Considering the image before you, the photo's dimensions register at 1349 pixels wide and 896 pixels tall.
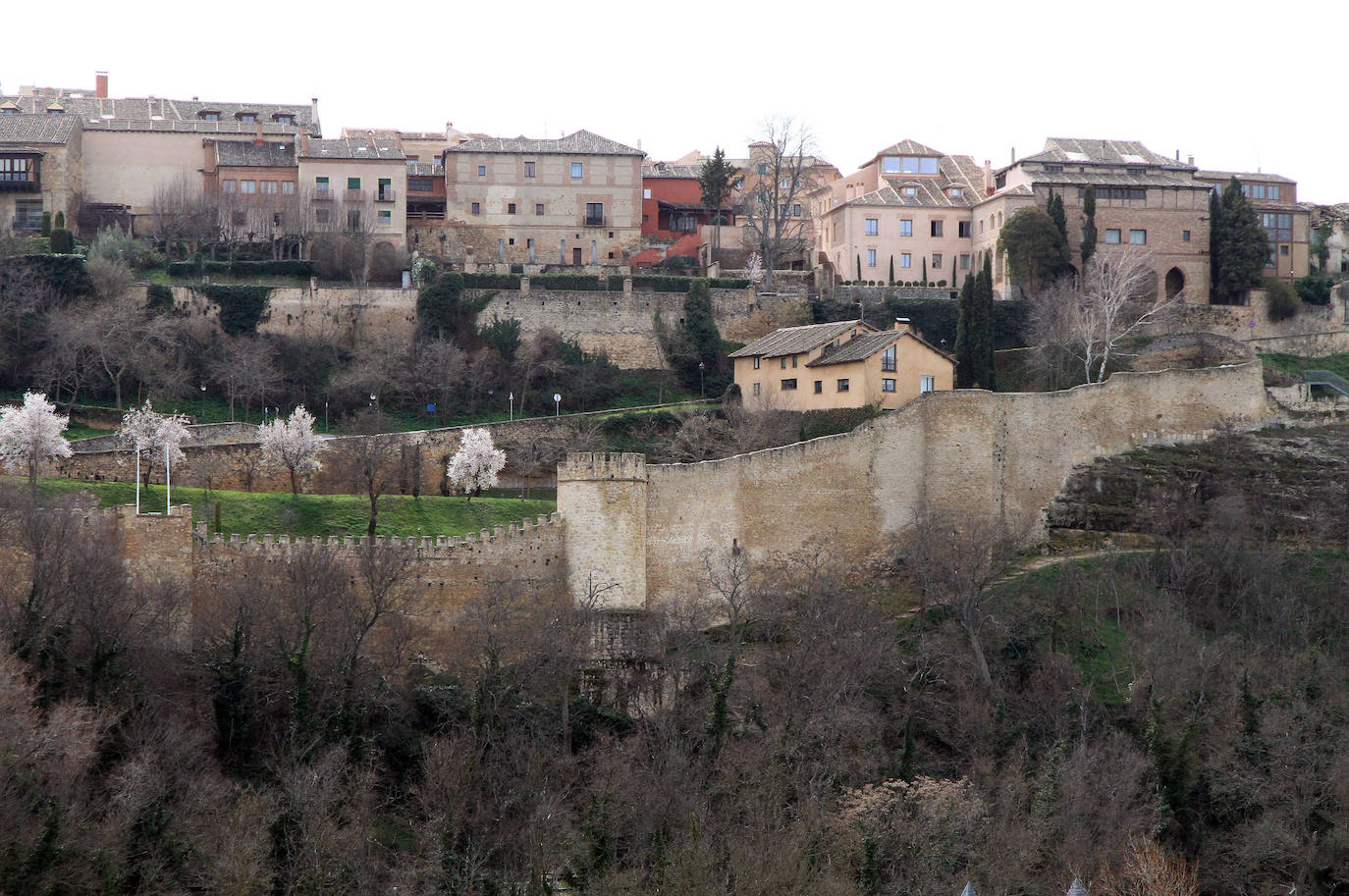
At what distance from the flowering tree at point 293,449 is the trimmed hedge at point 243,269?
51.9 ft

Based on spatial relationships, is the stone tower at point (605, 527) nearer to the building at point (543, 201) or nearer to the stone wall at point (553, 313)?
the stone wall at point (553, 313)

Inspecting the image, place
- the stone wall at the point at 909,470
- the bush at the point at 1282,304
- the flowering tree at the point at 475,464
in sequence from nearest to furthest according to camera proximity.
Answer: the stone wall at the point at 909,470, the flowering tree at the point at 475,464, the bush at the point at 1282,304

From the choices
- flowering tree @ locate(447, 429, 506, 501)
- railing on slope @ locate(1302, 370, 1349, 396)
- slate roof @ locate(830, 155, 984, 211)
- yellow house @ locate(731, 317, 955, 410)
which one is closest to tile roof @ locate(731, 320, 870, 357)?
yellow house @ locate(731, 317, 955, 410)

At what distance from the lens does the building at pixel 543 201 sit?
76812 mm

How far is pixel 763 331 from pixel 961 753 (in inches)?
1023

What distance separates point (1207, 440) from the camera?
179 ft

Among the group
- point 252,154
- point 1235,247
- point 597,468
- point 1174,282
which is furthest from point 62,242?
point 1235,247

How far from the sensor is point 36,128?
247 feet

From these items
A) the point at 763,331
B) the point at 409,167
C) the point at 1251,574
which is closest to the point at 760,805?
the point at 1251,574

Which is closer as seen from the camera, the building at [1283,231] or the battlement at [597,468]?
the battlement at [597,468]

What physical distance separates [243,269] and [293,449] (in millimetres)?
17053

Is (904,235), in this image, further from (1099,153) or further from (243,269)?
(243,269)

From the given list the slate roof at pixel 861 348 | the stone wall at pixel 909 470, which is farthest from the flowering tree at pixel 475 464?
the slate roof at pixel 861 348

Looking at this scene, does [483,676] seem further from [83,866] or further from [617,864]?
[83,866]
